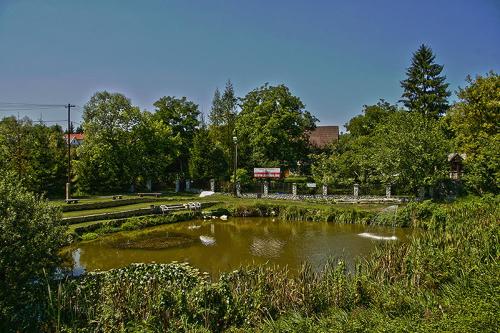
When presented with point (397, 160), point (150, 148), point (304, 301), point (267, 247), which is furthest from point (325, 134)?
point (304, 301)

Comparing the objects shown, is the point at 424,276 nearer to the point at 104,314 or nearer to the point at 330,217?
the point at 104,314

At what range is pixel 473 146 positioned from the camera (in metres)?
33.9

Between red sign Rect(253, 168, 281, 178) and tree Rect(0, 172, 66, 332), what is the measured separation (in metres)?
28.5

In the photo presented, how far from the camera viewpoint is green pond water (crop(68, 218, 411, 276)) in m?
18.1

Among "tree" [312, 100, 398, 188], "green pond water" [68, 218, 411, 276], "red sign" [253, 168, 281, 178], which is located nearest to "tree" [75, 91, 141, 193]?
"red sign" [253, 168, 281, 178]

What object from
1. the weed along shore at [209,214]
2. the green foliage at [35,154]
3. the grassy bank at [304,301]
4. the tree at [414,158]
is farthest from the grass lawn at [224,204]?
the grassy bank at [304,301]

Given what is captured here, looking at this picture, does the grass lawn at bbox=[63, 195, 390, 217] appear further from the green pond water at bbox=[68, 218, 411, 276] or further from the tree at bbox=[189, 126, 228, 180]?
the tree at bbox=[189, 126, 228, 180]

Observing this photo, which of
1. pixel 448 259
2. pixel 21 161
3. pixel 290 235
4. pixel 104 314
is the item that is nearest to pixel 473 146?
pixel 290 235

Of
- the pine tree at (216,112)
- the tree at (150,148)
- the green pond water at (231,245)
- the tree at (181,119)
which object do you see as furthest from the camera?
the pine tree at (216,112)

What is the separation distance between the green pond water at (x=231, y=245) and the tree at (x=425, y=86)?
28.8 metres

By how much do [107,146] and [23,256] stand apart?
29.1m

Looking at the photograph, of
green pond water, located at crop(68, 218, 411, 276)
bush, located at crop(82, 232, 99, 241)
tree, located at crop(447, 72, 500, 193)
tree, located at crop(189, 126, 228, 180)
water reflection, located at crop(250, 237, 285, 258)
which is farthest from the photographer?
tree, located at crop(189, 126, 228, 180)

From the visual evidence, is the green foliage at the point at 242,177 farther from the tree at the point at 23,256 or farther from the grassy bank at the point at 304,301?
the tree at the point at 23,256

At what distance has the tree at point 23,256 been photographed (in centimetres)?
959
